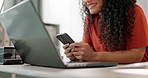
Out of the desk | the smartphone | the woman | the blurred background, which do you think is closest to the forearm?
the woman

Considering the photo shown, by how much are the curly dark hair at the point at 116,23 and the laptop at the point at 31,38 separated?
1.32 ft

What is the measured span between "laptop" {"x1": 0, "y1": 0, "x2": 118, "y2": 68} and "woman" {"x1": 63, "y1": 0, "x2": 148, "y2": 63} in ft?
0.61

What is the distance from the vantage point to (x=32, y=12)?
0.64 metres

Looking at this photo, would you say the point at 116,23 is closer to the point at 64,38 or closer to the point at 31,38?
the point at 64,38

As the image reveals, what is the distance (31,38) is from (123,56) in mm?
496

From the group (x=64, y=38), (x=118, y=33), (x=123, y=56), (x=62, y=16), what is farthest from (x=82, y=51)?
(x=62, y=16)

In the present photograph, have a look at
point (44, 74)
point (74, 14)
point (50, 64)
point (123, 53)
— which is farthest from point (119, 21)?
point (74, 14)

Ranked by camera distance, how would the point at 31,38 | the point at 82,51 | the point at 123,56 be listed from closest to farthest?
the point at 31,38 < the point at 82,51 < the point at 123,56

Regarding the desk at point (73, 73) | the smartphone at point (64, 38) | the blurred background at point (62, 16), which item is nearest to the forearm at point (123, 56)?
the smartphone at point (64, 38)

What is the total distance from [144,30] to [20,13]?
2.23 feet

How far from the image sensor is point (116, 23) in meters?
1.21

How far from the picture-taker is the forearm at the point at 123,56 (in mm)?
1036

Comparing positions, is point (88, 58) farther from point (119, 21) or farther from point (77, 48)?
point (119, 21)

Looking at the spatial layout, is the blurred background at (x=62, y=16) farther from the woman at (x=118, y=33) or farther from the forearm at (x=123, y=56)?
the forearm at (x=123, y=56)
